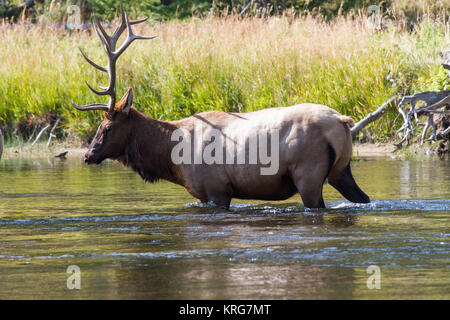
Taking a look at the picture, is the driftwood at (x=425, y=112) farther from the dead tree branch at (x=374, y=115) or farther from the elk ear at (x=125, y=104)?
the elk ear at (x=125, y=104)

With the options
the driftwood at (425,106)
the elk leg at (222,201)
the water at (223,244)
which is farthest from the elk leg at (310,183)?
the driftwood at (425,106)

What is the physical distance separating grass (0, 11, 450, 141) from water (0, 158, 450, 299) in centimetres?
413

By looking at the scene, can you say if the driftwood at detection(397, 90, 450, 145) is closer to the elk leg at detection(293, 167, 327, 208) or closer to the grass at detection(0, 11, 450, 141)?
the grass at detection(0, 11, 450, 141)

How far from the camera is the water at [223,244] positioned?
5857 mm

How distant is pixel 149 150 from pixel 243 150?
138cm

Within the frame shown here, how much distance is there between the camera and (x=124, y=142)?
1046 cm

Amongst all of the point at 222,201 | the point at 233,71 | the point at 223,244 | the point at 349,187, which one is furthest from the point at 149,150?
the point at 233,71

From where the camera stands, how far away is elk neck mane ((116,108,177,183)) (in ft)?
34.1

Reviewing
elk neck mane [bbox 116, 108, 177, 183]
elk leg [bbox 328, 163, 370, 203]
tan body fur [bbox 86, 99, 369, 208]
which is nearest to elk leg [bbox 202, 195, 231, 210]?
tan body fur [bbox 86, 99, 369, 208]

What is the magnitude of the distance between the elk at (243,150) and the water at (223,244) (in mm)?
253

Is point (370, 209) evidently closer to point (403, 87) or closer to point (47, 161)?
point (403, 87)

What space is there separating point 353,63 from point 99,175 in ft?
17.3

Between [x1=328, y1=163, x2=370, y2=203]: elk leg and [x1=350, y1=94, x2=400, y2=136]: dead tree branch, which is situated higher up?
[x1=350, y1=94, x2=400, y2=136]: dead tree branch
